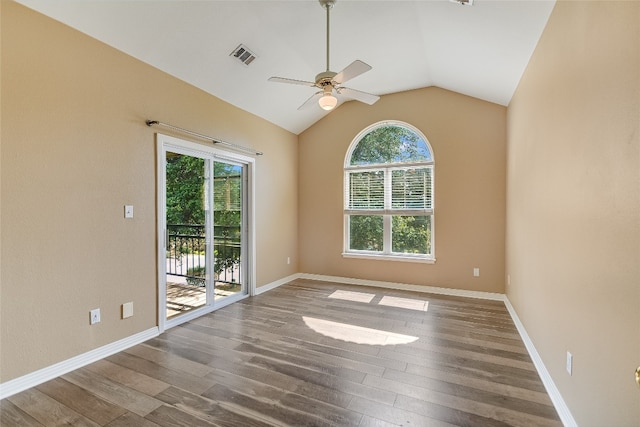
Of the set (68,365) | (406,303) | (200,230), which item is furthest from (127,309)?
(406,303)

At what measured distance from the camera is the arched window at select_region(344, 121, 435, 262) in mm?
4680

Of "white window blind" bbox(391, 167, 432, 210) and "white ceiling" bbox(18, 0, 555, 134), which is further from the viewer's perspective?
"white window blind" bbox(391, 167, 432, 210)

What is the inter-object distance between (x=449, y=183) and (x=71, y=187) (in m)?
4.56

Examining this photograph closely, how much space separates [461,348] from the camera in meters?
2.71

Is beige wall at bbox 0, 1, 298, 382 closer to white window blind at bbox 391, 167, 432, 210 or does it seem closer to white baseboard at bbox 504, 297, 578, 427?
white window blind at bbox 391, 167, 432, 210

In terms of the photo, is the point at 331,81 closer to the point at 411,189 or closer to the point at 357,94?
the point at 357,94

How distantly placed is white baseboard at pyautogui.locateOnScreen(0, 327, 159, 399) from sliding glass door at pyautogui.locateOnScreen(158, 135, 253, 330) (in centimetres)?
29

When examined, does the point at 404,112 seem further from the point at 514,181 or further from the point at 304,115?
the point at 514,181

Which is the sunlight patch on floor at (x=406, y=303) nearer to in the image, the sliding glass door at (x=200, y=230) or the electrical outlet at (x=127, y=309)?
the sliding glass door at (x=200, y=230)

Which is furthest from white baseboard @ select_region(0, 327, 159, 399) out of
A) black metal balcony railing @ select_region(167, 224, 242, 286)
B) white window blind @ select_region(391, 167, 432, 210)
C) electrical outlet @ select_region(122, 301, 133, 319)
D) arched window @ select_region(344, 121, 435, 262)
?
white window blind @ select_region(391, 167, 432, 210)

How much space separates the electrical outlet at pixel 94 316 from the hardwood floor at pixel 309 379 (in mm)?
347

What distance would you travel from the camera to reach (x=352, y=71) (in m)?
2.35

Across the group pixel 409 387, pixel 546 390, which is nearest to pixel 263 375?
pixel 409 387

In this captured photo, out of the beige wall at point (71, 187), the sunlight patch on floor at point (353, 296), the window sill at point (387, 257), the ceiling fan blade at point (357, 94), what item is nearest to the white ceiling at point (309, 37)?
the beige wall at point (71, 187)
